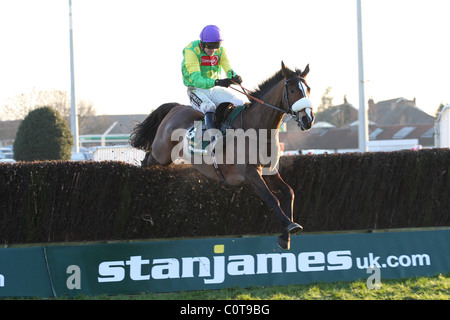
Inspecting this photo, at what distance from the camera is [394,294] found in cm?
609

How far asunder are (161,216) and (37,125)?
45.6 feet

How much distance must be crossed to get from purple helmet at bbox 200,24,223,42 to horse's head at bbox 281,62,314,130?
1019mm

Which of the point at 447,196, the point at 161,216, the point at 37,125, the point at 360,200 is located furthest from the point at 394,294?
the point at 37,125

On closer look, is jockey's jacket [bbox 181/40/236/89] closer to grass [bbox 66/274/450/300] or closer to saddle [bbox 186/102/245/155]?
saddle [bbox 186/102/245/155]

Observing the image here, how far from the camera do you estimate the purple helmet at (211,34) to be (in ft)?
22.6

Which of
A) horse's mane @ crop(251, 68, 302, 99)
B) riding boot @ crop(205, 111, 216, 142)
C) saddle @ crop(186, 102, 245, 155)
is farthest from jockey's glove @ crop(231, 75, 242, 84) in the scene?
riding boot @ crop(205, 111, 216, 142)

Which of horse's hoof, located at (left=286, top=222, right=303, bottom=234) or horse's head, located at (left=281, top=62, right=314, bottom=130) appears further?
horse's hoof, located at (left=286, top=222, right=303, bottom=234)

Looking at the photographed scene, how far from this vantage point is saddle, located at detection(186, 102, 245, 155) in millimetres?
6891

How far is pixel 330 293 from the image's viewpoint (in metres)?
6.27

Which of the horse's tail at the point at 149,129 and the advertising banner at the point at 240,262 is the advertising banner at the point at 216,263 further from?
the horse's tail at the point at 149,129

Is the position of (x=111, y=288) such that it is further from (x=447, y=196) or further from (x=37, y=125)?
(x=37, y=125)

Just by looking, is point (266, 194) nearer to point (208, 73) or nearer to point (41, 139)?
point (208, 73)

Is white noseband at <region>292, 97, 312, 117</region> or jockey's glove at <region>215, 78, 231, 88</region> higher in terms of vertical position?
jockey's glove at <region>215, 78, 231, 88</region>

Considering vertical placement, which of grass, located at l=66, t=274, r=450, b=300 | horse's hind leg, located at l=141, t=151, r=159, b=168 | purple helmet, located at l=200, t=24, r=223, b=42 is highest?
purple helmet, located at l=200, t=24, r=223, b=42
